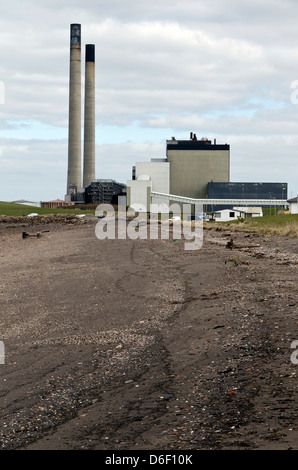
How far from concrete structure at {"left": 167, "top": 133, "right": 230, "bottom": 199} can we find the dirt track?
327 ft

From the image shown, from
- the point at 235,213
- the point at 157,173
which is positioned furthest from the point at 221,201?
the point at 157,173

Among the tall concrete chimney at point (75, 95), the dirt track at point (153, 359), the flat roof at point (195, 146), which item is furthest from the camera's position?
the flat roof at point (195, 146)

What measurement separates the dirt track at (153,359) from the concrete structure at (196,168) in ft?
327

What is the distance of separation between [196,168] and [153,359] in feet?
363

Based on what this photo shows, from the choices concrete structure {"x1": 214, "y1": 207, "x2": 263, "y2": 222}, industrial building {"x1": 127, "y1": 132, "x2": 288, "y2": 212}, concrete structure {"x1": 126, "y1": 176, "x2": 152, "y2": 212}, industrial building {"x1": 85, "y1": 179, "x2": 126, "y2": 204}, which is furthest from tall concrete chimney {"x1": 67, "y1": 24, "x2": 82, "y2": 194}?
concrete structure {"x1": 214, "y1": 207, "x2": 263, "y2": 222}

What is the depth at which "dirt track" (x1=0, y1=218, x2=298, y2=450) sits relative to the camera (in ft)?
22.0

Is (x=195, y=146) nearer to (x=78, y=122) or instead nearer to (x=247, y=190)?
(x=247, y=190)

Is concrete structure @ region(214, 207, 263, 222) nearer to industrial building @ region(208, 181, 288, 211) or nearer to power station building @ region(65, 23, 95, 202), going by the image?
industrial building @ region(208, 181, 288, 211)

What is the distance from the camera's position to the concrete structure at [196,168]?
389 ft

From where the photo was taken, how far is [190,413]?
7105mm

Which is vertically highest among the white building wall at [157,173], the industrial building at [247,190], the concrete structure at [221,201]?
the white building wall at [157,173]

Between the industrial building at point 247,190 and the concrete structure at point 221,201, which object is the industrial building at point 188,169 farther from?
the concrete structure at point 221,201

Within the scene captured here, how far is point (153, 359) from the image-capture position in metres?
9.70

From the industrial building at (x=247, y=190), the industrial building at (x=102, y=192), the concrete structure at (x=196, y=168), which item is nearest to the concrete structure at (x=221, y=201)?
the industrial building at (x=247, y=190)
